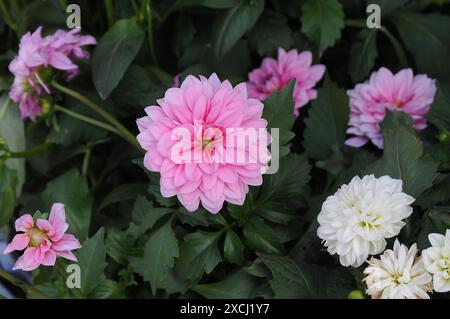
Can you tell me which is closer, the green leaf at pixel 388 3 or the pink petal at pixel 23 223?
the pink petal at pixel 23 223

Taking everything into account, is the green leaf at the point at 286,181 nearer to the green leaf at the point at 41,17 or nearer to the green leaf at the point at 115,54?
the green leaf at the point at 115,54

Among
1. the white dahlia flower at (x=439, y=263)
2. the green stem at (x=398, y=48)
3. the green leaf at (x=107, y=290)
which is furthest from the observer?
the green stem at (x=398, y=48)

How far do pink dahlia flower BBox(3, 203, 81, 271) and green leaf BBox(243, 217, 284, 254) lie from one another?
8.6 inches

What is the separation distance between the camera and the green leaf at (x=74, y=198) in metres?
1.02

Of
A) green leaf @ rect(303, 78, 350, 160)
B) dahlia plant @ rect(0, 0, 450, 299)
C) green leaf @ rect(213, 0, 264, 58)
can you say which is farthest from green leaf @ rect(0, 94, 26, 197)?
green leaf @ rect(303, 78, 350, 160)

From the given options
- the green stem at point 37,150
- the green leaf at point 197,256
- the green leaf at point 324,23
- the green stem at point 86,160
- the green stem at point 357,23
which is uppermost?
the green leaf at point 324,23

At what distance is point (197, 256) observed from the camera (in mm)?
899

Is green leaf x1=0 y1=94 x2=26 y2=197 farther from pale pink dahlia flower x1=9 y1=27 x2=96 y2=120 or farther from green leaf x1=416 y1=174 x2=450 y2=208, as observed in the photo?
green leaf x1=416 y1=174 x2=450 y2=208

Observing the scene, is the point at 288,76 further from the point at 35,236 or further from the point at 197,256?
the point at 35,236

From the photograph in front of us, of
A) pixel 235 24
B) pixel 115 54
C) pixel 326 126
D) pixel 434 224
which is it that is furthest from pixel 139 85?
pixel 434 224

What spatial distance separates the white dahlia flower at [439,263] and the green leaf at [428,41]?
A: 18.8 inches

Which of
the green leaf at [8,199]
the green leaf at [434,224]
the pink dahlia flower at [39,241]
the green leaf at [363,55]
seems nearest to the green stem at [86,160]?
the green leaf at [8,199]

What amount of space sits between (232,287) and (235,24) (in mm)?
397

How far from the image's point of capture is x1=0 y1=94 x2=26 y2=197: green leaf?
1.16m
